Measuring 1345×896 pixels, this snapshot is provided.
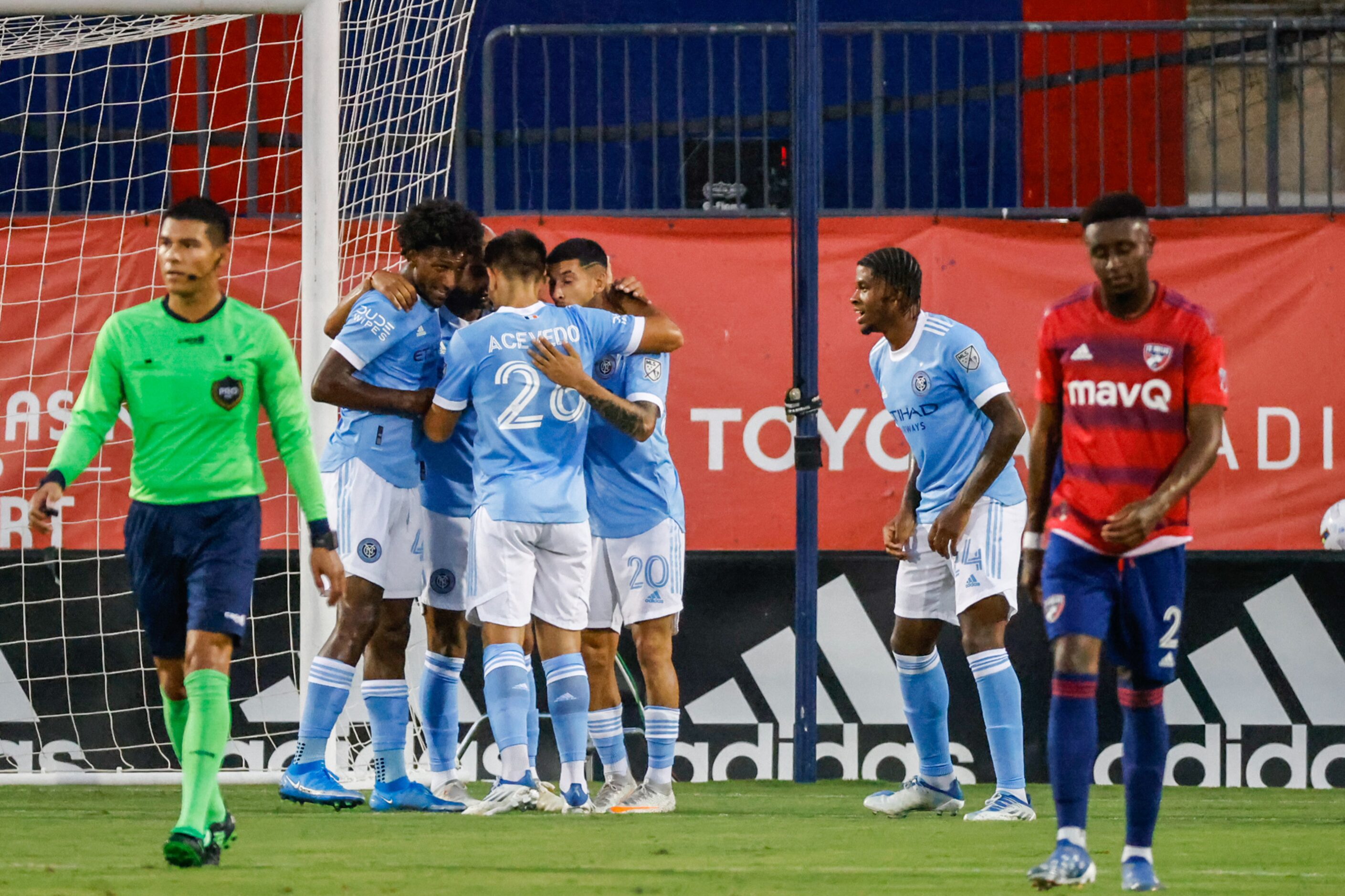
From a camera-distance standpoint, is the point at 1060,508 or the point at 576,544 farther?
the point at 576,544

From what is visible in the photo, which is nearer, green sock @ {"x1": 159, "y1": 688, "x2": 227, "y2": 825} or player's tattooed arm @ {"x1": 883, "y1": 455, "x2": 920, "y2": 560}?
green sock @ {"x1": 159, "y1": 688, "x2": 227, "y2": 825}

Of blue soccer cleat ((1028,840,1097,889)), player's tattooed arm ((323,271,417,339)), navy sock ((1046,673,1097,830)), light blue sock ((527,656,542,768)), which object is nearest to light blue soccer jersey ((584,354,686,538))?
light blue sock ((527,656,542,768))

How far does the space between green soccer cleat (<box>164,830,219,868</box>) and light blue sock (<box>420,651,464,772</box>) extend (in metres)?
2.19

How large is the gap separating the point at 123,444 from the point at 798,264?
11.4ft

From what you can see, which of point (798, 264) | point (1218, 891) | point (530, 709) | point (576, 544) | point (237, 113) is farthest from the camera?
point (237, 113)

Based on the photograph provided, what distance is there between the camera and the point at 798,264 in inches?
346

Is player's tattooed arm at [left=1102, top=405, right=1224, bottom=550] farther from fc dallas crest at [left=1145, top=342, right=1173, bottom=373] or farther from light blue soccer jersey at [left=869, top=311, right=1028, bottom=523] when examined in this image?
light blue soccer jersey at [left=869, top=311, right=1028, bottom=523]

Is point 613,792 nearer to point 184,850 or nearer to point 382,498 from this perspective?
point 382,498

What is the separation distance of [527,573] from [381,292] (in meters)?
1.21

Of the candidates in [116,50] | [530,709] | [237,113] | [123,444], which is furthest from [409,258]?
[116,50]

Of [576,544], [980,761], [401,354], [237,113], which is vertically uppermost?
[237,113]

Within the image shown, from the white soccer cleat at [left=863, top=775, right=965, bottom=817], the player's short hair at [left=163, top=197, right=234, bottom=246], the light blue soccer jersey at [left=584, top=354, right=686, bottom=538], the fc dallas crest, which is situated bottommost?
the white soccer cleat at [left=863, top=775, right=965, bottom=817]

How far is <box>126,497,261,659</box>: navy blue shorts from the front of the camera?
5.28 metres

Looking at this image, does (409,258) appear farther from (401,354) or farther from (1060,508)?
(1060,508)
